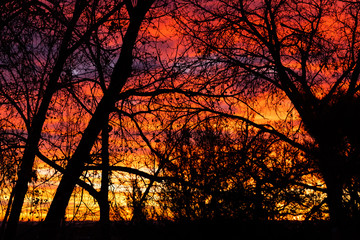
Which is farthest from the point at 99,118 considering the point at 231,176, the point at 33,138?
the point at 231,176

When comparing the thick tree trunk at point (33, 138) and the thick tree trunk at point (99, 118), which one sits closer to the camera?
the thick tree trunk at point (99, 118)

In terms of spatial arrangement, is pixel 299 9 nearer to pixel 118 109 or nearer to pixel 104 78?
pixel 104 78

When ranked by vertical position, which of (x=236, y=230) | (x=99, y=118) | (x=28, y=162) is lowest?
(x=236, y=230)

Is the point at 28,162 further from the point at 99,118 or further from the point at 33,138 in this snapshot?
the point at 99,118

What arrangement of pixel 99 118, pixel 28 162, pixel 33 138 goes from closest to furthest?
pixel 99 118 < pixel 28 162 < pixel 33 138

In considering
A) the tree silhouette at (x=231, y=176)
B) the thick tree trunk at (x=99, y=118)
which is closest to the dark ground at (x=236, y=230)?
the tree silhouette at (x=231, y=176)

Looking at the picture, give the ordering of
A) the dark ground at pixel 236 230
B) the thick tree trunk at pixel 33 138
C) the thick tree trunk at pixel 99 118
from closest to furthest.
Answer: the thick tree trunk at pixel 99 118 < the thick tree trunk at pixel 33 138 < the dark ground at pixel 236 230

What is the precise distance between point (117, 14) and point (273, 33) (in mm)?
7082

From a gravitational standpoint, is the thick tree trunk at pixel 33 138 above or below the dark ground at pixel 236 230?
above

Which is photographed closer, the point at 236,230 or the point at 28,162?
the point at 28,162

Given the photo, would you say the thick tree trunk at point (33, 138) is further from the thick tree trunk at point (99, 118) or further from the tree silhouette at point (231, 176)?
the tree silhouette at point (231, 176)

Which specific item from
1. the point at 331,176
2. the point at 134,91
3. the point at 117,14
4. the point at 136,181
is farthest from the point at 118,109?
the point at 331,176

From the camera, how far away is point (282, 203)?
11219 millimetres

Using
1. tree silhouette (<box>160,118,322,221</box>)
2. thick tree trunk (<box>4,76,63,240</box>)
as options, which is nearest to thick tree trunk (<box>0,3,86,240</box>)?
thick tree trunk (<box>4,76,63,240</box>)
